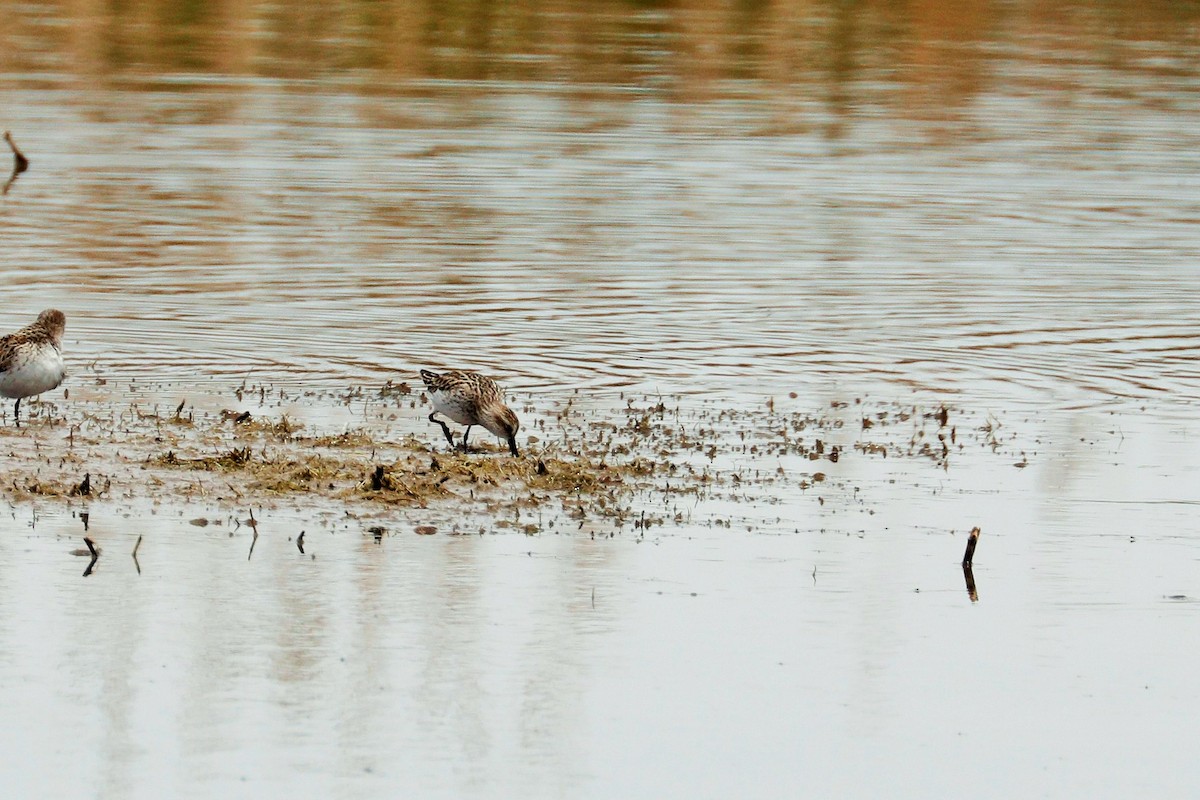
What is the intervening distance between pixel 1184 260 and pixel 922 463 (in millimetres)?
10051

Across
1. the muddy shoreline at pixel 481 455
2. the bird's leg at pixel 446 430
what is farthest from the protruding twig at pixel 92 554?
the bird's leg at pixel 446 430

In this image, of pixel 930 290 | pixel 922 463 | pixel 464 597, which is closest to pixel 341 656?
pixel 464 597

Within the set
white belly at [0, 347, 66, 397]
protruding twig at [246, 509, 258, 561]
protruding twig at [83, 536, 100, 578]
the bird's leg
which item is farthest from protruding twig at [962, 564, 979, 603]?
white belly at [0, 347, 66, 397]

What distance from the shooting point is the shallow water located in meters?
7.51

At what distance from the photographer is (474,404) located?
1182 centimetres

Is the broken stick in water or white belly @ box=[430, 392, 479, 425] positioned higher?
white belly @ box=[430, 392, 479, 425]

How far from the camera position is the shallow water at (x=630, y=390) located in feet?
24.6


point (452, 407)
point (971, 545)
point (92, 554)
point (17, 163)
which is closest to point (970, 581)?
point (971, 545)

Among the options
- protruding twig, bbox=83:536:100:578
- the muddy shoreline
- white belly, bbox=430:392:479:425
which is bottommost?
protruding twig, bbox=83:536:100:578

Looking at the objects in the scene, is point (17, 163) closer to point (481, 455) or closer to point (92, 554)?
point (481, 455)

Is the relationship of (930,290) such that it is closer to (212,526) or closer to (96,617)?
(212,526)

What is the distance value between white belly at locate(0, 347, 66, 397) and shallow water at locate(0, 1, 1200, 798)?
1.33 feet

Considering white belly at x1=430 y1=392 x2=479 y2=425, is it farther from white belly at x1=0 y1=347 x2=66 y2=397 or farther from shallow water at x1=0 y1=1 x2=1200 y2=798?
white belly at x1=0 y1=347 x2=66 y2=397

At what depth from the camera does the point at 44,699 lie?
7.59 m
